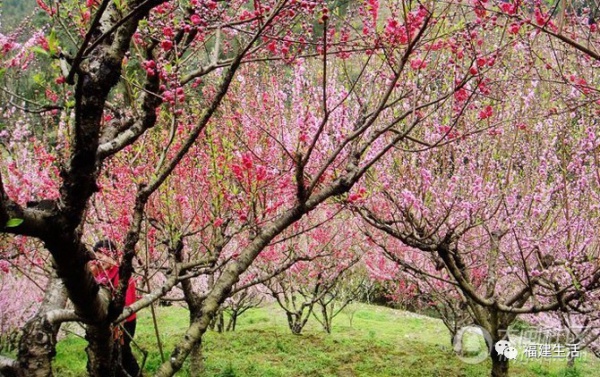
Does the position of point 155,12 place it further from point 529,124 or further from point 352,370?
point 352,370

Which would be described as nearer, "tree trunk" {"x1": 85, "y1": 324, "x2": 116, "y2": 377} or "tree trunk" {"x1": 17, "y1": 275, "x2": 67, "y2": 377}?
"tree trunk" {"x1": 17, "y1": 275, "x2": 67, "y2": 377}

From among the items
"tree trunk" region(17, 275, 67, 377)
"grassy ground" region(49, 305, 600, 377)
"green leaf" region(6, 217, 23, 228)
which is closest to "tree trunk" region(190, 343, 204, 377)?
"grassy ground" region(49, 305, 600, 377)

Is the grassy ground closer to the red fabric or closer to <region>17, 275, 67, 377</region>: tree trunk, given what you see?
the red fabric

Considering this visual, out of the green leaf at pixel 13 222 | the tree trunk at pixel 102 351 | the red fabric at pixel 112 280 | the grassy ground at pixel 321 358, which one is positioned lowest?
the grassy ground at pixel 321 358

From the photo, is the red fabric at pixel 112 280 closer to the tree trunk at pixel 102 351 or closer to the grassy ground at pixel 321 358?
the tree trunk at pixel 102 351

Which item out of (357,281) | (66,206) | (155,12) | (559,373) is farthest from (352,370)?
(66,206)

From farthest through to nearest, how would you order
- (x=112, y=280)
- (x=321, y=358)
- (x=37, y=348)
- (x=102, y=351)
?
1. (x=321, y=358)
2. (x=112, y=280)
3. (x=102, y=351)
4. (x=37, y=348)

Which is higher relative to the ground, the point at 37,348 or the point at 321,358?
the point at 37,348

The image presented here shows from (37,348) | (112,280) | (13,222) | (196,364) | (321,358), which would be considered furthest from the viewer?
(321,358)

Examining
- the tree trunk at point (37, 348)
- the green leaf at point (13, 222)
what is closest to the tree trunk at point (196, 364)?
the tree trunk at point (37, 348)

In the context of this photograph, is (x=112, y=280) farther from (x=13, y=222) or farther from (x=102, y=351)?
(x=13, y=222)

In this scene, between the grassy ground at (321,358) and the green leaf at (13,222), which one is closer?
the green leaf at (13,222)

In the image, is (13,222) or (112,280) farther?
(112,280)

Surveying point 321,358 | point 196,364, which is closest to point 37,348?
point 196,364
